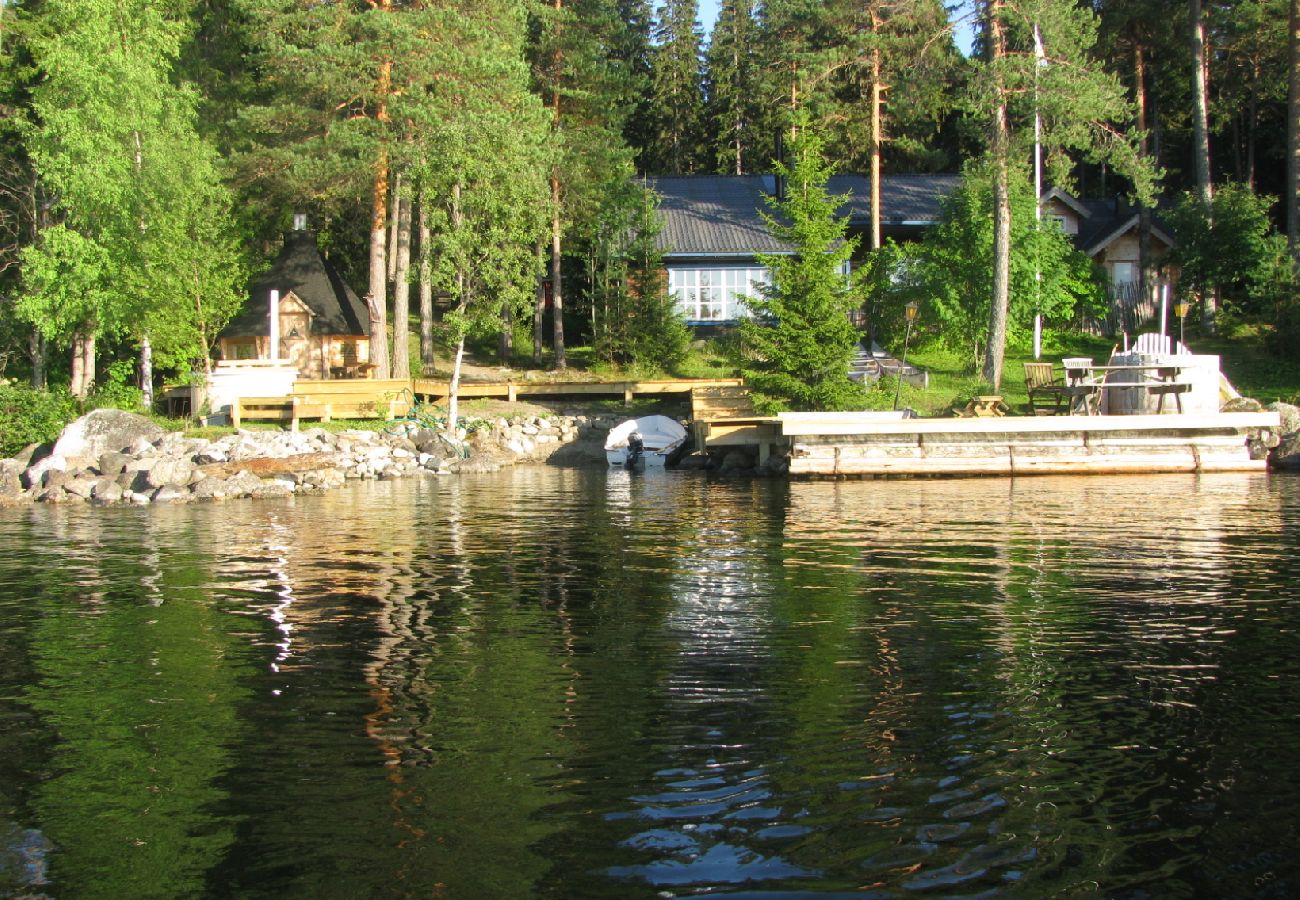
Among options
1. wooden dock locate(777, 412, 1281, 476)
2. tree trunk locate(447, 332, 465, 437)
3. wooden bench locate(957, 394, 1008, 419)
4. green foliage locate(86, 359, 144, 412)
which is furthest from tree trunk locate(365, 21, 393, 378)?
wooden bench locate(957, 394, 1008, 419)

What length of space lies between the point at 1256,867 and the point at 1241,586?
695 cm

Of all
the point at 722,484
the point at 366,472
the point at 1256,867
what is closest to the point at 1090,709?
the point at 1256,867

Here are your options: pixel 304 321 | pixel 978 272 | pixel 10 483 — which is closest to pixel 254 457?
pixel 10 483

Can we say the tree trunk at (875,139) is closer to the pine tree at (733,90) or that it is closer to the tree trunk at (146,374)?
the pine tree at (733,90)

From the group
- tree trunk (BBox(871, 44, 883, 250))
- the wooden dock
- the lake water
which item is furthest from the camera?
tree trunk (BBox(871, 44, 883, 250))

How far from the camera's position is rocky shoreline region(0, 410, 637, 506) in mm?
23922

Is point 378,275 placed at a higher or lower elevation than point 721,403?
higher

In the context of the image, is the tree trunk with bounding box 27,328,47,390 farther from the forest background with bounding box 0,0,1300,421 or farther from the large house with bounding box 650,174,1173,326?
the large house with bounding box 650,174,1173,326

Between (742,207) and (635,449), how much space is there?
1822cm

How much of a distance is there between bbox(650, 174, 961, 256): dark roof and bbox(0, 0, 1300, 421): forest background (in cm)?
336

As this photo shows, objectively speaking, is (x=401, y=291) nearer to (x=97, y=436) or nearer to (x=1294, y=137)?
(x=97, y=436)

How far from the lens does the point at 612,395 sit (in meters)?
34.9

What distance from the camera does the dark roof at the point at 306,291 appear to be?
1404 inches

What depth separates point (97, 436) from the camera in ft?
87.9
